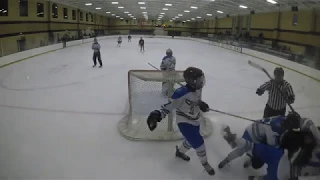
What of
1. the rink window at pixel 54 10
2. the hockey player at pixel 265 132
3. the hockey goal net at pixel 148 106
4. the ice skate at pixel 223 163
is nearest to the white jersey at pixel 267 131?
the hockey player at pixel 265 132

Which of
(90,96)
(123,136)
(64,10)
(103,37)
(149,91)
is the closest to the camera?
(123,136)

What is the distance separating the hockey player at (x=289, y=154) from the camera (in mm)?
1572

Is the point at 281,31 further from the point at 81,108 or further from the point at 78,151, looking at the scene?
the point at 78,151

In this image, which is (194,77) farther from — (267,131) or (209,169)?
(209,169)

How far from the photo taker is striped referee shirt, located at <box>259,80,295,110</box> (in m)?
2.77

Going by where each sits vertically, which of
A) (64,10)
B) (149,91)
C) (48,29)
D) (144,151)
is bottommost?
(144,151)

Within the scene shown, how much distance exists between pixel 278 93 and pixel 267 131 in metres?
0.93

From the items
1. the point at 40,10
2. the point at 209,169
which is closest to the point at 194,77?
the point at 209,169

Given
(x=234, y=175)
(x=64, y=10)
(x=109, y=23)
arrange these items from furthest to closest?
1. (x=109, y=23)
2. (x=64, y=10)
3. (x=234, y=175)

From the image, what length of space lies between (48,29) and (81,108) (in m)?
16.4

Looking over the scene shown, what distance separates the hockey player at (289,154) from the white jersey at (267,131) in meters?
0.16

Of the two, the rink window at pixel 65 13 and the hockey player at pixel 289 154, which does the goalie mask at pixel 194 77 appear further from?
the rink window at pixel 65 13

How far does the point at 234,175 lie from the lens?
237 cm

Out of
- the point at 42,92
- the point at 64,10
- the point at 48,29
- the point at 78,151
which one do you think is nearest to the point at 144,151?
the point at 78,151
